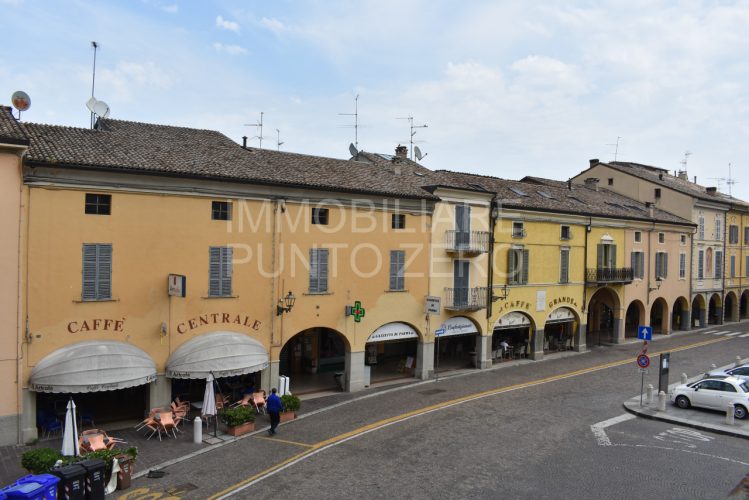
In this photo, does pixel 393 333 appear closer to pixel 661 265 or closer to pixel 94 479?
pixel 94 479

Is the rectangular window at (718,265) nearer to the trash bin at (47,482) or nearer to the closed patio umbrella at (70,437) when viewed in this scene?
the closed patio umbrella at (70,437)

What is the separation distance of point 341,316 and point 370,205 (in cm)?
518

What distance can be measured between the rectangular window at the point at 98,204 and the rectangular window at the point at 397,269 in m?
12.5

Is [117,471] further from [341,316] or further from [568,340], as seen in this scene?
[568,340]

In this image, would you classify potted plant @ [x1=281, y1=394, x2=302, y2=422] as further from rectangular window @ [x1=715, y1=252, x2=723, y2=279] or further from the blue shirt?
rectangular window @ [x1=715, y1=252, x2=723, y2=279]

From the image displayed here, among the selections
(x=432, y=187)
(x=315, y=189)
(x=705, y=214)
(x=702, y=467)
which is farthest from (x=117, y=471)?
(x=705, y=214)

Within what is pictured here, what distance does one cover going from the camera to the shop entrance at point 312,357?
2872 centimetres

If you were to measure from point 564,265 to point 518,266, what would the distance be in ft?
15.4

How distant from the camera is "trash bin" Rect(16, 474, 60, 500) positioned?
1223 centimetres

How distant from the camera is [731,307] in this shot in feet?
178

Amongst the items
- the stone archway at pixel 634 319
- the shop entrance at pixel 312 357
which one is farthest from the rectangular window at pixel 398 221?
the stone archway at pixel 634 319

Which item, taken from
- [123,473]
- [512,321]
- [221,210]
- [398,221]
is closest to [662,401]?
[512,321]

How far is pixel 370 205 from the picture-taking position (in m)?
26.0

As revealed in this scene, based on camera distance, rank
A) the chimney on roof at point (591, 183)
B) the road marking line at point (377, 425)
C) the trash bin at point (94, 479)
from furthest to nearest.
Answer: the chimney on roof at point (591, 183)
the road marking line at point (377, 425)
the trash bin at point (94, 479)
